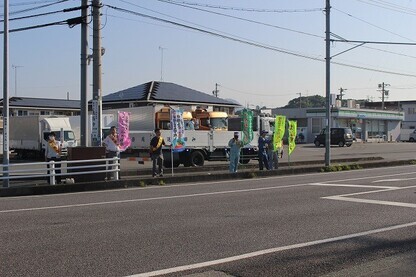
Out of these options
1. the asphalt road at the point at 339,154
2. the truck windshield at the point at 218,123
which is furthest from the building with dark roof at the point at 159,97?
the truck windshield at the point at 218,123

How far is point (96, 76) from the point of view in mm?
17016

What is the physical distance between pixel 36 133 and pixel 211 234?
29.7m

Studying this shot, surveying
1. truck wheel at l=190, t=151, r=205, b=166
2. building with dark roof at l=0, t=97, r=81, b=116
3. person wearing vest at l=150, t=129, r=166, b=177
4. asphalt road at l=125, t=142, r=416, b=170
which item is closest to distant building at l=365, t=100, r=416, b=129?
asphalt road at l=125, t=142, r=416, b=170

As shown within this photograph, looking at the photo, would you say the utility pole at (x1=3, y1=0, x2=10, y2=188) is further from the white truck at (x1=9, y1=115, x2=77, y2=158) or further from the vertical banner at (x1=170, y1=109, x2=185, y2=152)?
the white truck at (x1=9, y1=115, x2=77, y2=158)

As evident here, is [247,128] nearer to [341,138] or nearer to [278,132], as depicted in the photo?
[278,132]

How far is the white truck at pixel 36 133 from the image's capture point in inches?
1331

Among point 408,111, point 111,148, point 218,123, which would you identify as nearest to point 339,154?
point 218,123

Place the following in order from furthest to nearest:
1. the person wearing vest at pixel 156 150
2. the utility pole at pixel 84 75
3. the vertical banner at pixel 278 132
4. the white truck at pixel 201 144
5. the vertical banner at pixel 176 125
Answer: the white truck at pixel 201 144
the vertical banner at pixel 278 132
the vertical banner at pixel 176 125
the person wearing vest at pixel 156 150
the utility pole at pixel 84 75

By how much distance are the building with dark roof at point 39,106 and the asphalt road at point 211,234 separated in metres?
46.5

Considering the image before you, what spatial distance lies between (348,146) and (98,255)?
171 feet

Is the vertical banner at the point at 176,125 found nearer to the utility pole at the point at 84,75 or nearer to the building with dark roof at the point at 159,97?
the utility pole at the point at 84,75

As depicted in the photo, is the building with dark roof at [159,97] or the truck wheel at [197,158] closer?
the truck wheel at [197,158]

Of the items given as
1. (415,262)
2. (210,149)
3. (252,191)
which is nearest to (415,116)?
(210,149)

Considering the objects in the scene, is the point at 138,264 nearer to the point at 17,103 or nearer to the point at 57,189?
the point at 57,189
